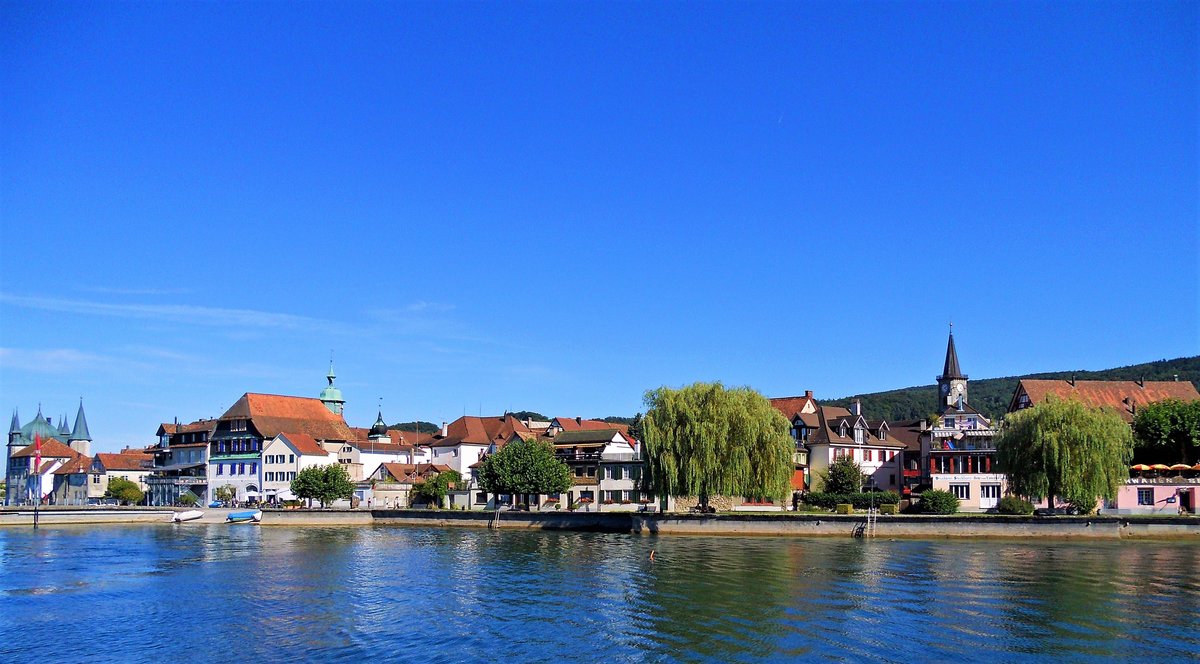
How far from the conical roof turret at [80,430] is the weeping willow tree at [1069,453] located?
15860cm

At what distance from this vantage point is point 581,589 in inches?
1729

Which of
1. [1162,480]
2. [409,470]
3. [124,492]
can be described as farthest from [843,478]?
[124,492]

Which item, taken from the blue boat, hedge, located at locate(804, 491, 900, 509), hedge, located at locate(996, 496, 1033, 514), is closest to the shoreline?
hedge, located at locate(996, 496, 1033, 514)

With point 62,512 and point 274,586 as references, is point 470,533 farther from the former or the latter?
point 62,512

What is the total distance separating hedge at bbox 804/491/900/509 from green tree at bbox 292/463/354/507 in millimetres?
46666

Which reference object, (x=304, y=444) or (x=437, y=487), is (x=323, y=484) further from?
(x=304, y=444)

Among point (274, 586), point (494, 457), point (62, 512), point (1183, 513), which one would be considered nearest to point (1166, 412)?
point (1183, 513)

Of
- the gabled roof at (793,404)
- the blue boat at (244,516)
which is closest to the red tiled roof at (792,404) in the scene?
the gabled roof at (793,404)

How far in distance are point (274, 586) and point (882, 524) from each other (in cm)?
4169

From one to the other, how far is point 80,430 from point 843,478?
473 ft

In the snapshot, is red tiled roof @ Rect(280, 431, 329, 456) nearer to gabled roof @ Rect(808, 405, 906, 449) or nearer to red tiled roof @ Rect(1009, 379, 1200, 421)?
gabled roof @ Rect(808, 405, 906, 449)

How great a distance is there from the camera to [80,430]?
177 meters

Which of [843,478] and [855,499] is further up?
[843,478]

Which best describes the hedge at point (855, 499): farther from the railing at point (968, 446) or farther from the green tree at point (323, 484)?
the green tree at point (323, 484)
